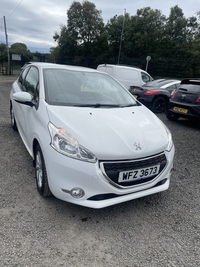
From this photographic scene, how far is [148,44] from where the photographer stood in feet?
110

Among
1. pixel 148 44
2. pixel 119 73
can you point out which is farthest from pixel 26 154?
pixel 148 44

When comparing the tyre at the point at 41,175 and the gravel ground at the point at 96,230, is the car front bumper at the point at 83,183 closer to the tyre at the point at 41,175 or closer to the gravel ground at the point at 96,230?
the tyre at the point at 41,175

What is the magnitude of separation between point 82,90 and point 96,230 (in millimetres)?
1911

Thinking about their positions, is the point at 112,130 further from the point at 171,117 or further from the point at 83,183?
the point at 171,117

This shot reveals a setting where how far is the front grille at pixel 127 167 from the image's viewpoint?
2.05m

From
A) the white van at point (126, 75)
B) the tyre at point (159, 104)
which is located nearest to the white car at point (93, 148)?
→ the tyre at point (159, 104)

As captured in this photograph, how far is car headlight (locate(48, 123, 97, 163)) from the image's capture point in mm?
2048

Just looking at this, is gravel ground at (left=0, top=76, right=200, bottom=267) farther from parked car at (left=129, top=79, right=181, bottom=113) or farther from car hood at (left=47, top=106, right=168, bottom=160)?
parked car at (left=129, top=79, right=181, bottom=113)

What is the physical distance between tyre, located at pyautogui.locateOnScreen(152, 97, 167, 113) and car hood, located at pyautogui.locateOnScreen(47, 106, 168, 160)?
18.0ft

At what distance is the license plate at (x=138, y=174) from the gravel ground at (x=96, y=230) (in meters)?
0.51

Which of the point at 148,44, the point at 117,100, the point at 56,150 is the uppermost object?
the point at 148,44

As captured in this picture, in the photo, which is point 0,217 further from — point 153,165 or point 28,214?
point 153,165

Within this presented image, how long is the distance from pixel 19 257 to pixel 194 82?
19.7ft

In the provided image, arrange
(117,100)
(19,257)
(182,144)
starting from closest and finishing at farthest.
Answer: (19,257) < (117,100) < (182,144)
